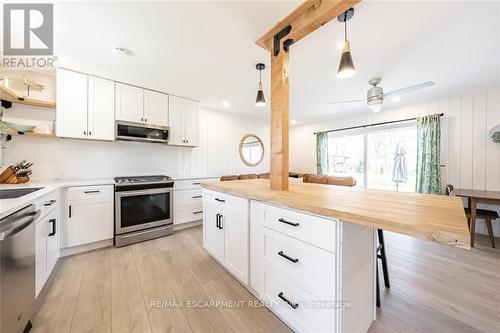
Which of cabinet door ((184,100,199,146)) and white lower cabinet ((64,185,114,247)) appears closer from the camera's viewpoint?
white lower cabinet ((64,185,114,247))

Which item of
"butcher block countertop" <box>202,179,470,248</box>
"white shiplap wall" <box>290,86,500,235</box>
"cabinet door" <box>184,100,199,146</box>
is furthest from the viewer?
"cabinet door" <box>184,100,199,146</box>

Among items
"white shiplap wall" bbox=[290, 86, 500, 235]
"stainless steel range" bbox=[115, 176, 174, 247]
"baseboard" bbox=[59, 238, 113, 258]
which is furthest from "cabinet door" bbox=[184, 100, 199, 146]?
"white shiplap wall" bbox=[290, 86, 500, 235]

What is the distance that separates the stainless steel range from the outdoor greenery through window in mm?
4283

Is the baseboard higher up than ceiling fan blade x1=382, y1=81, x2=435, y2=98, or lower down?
lower down

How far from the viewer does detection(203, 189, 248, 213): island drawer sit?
1.66 meters

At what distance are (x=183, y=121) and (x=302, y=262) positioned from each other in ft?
10.4

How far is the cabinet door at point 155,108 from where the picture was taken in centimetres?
304

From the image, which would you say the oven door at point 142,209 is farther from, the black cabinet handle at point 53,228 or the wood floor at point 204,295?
the black cabinet handle at point 53,228

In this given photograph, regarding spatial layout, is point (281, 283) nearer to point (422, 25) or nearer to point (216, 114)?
point (422, 25)

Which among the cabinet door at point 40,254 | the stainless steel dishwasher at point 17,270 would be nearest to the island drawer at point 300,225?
the stainless steel dishwasher at point 17,270

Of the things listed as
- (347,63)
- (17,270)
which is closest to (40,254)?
(17,270)

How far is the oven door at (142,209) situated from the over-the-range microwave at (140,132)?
2.76 feet

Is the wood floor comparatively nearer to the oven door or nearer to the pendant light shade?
the oven door

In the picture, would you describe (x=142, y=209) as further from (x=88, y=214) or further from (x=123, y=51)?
(x=123, y=51)
